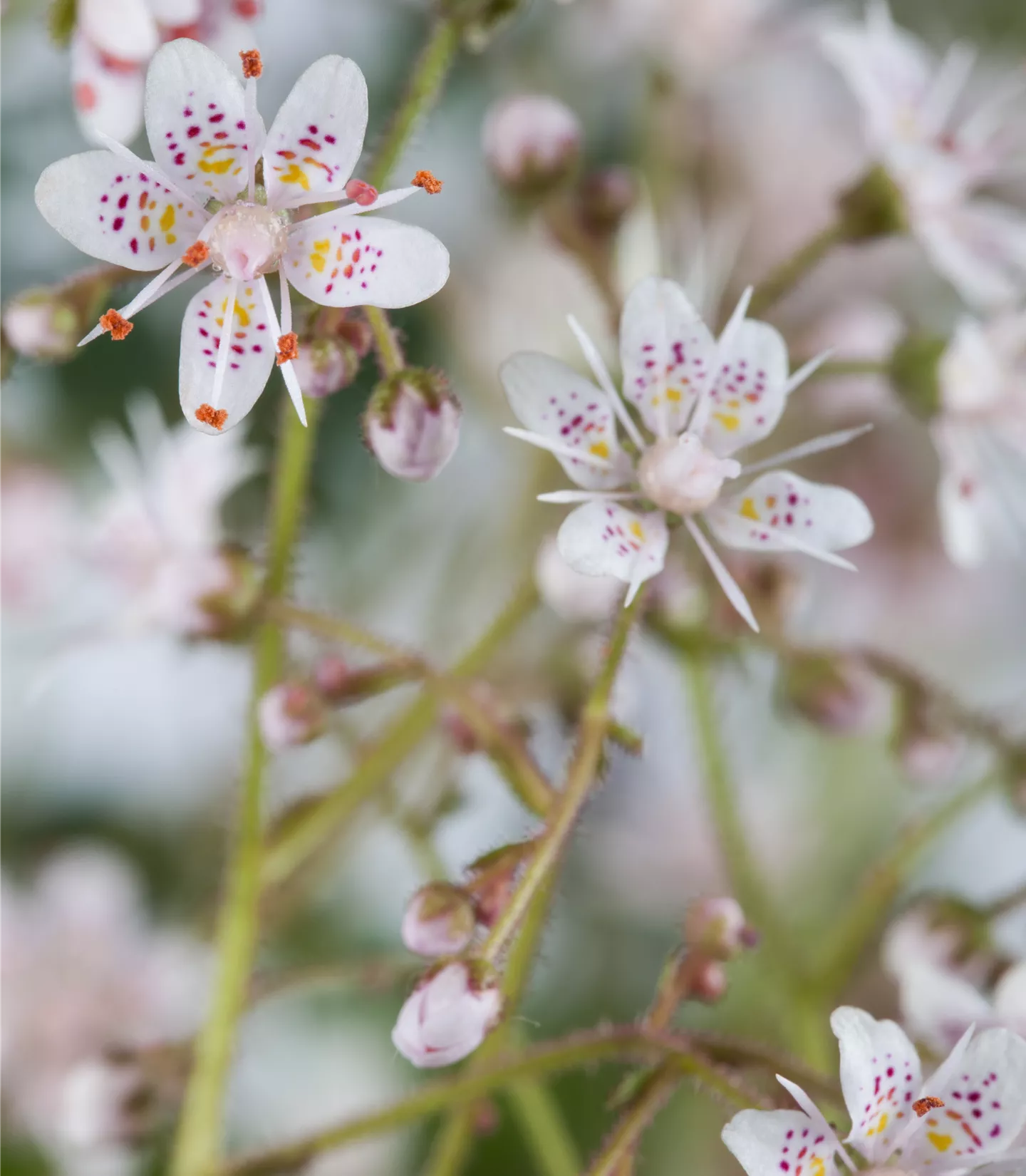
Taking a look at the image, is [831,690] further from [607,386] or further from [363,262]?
[363,262]

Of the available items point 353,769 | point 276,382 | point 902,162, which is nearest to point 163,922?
point 353,769

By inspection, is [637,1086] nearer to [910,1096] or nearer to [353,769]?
[910,1096]

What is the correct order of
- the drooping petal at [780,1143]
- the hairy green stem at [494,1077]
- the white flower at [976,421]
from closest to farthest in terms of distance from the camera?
1. the drooping petal at [780,1143]
2. the hairy green stem at [494,1077]
3. the white flower at [976,421]

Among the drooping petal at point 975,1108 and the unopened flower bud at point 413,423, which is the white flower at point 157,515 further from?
the drooping petal at point 975,1108

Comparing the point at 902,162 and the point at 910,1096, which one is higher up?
the point at 902,162

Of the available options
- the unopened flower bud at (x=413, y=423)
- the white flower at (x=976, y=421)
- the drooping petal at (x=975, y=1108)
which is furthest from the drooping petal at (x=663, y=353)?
the drooping petal at (x=975, y=1108)

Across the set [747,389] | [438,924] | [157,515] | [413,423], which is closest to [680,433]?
[747,389]
